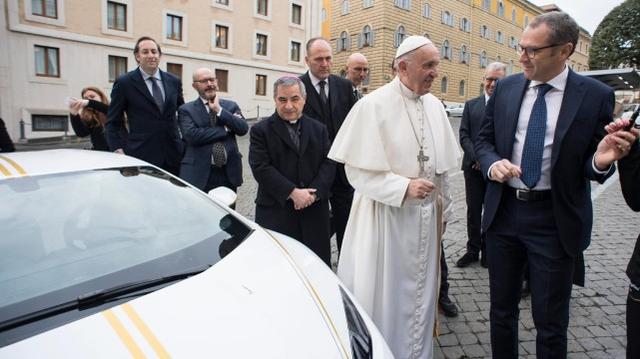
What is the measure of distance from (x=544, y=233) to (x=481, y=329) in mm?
1266

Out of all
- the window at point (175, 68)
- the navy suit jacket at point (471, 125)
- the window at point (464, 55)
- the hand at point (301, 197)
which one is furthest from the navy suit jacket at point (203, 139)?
the window at point (464, 55)

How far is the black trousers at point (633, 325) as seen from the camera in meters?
1.97

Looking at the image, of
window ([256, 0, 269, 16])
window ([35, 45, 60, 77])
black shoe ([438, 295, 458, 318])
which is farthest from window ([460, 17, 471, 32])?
black shoe ([438, 295, 458, 318])

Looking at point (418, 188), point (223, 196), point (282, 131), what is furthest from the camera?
point (282, 131)

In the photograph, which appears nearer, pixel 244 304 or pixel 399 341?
pixel 244 304

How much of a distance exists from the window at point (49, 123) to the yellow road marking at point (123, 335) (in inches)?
886

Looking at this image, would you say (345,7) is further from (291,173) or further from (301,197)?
(301,197)

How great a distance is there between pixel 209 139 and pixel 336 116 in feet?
3.94

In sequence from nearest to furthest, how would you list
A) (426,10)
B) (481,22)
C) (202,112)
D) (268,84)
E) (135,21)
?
(202,112) < (135,21) < (268,84) < (426,10) < (481,22)

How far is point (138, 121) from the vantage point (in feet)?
13.4

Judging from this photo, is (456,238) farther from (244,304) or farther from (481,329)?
(244,304)

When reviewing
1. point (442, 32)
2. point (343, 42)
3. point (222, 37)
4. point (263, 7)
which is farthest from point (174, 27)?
point (442, 32)

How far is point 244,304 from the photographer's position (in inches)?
66.9

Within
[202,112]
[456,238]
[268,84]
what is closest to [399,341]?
[202,112]
